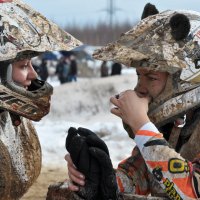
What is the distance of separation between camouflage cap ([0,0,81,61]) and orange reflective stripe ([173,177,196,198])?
135 cm

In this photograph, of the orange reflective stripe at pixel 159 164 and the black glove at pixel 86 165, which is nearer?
the orange reflective stripe at pixel 159 164

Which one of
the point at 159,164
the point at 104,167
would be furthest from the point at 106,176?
the point at 159,164

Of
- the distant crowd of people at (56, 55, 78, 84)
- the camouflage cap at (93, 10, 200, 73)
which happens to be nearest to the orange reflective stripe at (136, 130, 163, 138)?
the camouflage cap at (93, 10, 200, 73)

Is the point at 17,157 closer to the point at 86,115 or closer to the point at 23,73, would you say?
the point at 23,73

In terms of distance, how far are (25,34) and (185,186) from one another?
1.54 metres

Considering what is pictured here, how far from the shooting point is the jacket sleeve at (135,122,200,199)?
10.2 feet

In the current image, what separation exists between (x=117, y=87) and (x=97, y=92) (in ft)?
2.19

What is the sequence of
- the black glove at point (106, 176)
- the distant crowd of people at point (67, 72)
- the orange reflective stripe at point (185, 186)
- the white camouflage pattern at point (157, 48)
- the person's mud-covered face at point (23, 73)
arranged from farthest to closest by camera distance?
the distant crowd of people at point (67, 72) → the person's mud-covered face at point (23, 73) → the white camouflage pattern at point (157, 48) → the black glove at point (106, 176) → the orange reflective stripe at point (185, 186)

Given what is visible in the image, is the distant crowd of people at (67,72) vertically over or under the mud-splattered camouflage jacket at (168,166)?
Answer: under

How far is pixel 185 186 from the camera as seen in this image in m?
3.10

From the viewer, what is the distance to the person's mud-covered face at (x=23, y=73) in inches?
162

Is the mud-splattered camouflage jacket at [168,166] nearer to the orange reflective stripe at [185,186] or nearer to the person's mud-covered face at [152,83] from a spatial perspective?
Result: the orange reflective stripe at [185,186]

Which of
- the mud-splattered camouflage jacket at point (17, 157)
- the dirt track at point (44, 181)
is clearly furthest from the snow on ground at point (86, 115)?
the mud-splattered camouflage jacket at point (17, 157)

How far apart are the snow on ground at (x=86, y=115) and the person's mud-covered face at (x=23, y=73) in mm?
6324
